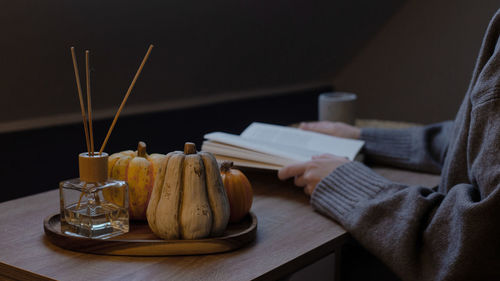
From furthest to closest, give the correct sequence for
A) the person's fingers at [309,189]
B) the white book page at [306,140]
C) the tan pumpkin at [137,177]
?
the white book page at [306,140], the person's fingers at [309,189], the tan pumpkin at [137,177]

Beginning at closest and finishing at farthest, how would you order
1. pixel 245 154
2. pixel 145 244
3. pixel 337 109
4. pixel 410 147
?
pixel 145 244 → pixel 245 154 → pixel 410 147 → pixel 337 109

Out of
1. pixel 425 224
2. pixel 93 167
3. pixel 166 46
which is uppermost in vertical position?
pixel 166 46

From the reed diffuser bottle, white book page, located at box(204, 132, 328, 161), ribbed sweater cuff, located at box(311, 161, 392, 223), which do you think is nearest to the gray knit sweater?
ribbed sweater cuff, located at box(311, 161, 392, 223)

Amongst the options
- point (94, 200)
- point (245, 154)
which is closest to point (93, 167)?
point (94, 200)

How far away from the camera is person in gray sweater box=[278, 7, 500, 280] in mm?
800

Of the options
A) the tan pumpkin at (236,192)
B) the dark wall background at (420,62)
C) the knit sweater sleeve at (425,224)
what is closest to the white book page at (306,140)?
the knit sweater sleeve at (425,224)

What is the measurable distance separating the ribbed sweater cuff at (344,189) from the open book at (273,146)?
0.39 feet

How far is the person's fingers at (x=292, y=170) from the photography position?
107 centimetres

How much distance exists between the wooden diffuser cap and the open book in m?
0.39

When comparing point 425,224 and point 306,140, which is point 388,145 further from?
point 425,224

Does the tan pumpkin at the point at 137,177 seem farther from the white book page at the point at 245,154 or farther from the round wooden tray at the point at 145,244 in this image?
the white book page at the point at 245,154

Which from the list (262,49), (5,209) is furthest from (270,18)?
(5,209)

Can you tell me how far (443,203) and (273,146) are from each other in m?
0.44

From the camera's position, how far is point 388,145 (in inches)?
52.2
